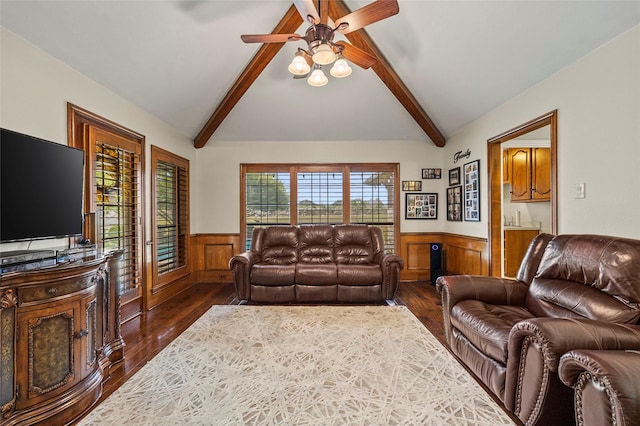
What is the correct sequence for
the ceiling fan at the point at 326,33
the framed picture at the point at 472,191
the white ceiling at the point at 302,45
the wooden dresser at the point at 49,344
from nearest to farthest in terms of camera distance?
the wooden dresser at the point at 49,344, the ceiling fan at the point at 326,33, the white ceiling at the point at 302,45, the framed picture at the point at 472,191

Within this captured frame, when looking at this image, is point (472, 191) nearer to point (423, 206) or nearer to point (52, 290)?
point (423, 206)


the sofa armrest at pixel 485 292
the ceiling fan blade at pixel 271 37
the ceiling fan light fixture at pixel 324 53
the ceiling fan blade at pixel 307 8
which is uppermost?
the ceiling fan blade at pixel 307 8

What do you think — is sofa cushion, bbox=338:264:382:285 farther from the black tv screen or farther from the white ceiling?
the black tv screen

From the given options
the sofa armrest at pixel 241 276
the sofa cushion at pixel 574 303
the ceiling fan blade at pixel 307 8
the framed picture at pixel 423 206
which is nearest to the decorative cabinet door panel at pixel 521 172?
the framed picture at pixel 423 206

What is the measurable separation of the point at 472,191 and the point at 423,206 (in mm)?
1050

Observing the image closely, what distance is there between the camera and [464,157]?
14.9 feet

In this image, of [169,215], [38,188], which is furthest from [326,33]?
[169,215]

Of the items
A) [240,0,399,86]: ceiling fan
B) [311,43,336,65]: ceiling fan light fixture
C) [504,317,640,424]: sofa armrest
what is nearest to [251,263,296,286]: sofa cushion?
[240,0,399,86]: ceiling fan

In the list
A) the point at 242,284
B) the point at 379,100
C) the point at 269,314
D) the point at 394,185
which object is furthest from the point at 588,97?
the point at 242,284

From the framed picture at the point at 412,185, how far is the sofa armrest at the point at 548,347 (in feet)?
12.5

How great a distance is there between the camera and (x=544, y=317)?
188 cm

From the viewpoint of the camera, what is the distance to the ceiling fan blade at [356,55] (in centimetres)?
261

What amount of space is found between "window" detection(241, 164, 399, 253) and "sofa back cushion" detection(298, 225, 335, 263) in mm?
746

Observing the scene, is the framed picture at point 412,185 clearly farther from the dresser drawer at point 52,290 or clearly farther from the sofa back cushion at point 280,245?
the dresser drawer at point 52,290
